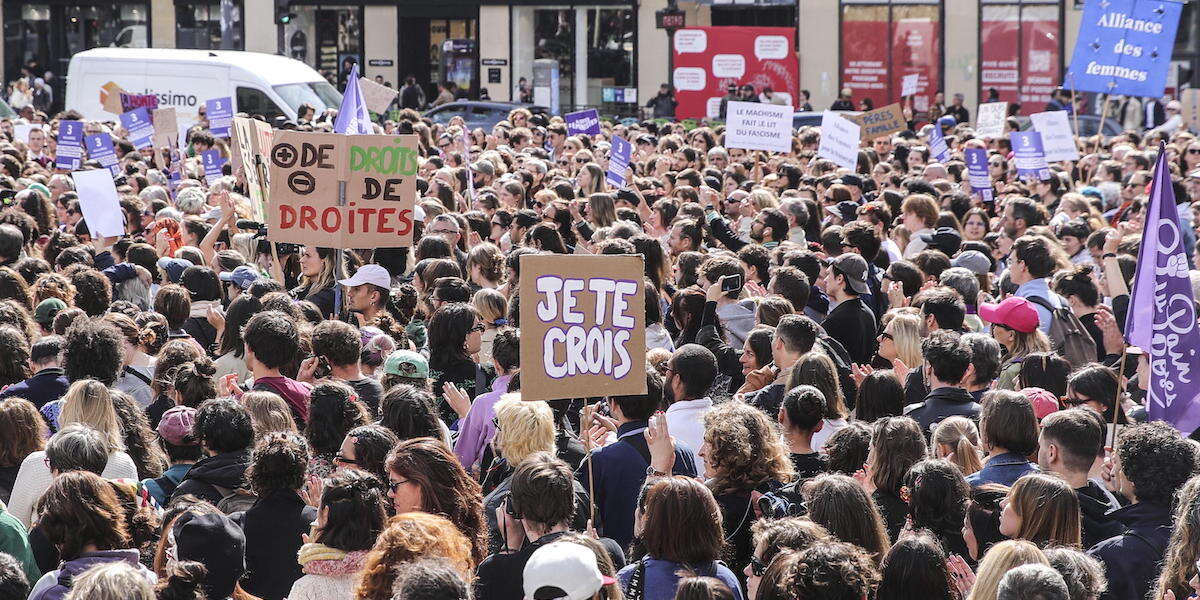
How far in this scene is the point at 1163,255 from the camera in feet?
21.1

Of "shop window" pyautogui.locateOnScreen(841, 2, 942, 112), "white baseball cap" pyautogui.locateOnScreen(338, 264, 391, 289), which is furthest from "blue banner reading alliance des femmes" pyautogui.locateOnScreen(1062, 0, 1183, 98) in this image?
"shop window" pyautogui.locateOnScreen(841, 2, 942, 112)

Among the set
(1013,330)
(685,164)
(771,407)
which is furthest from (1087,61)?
(771,407)

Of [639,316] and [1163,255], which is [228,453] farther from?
[1163,255]

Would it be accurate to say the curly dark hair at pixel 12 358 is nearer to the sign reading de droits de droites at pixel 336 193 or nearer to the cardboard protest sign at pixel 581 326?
the sign reading de droits de droites at pixel 336 193

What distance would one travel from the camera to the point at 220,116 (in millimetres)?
18750

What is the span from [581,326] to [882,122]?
15027 mm

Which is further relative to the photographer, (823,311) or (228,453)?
(823,311)

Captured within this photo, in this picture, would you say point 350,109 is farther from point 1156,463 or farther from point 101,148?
point 1156,463

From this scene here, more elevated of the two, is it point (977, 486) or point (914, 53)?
point (914, 53)

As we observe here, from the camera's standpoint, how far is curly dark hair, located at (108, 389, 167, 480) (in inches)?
247

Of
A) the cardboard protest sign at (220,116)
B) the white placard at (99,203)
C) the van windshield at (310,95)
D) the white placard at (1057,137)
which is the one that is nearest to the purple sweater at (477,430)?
the white placard at (99,203)

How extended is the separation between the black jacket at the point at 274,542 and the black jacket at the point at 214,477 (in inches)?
16.0

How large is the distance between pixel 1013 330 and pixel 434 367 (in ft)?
9.63

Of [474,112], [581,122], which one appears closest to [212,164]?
[581,122]
